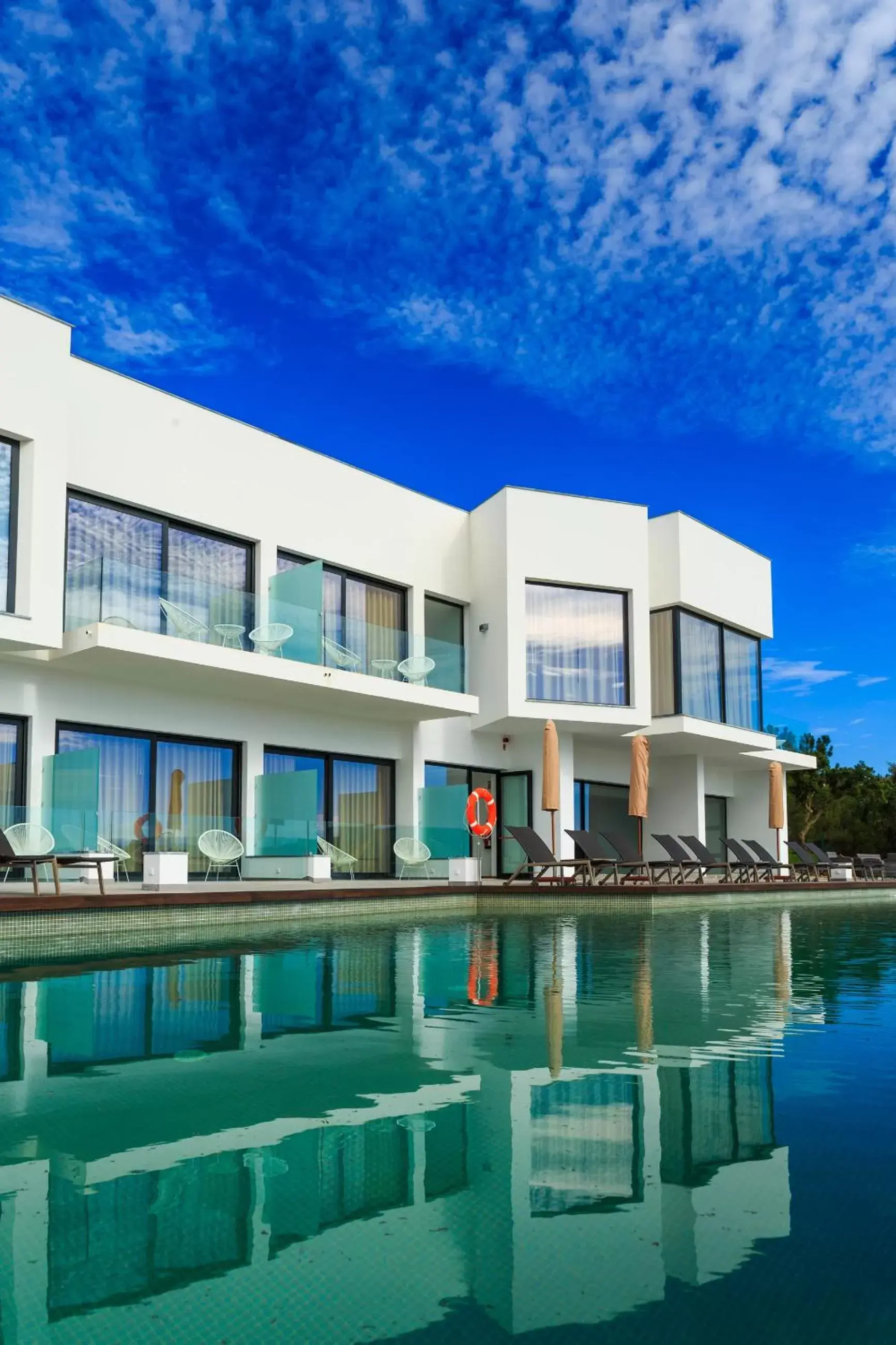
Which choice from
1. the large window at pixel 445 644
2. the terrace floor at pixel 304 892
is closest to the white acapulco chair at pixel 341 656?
the large window at pixel 445 644

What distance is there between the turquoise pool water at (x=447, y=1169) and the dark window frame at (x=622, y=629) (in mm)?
13784

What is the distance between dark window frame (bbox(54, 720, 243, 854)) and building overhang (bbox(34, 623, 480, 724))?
0.65 metres

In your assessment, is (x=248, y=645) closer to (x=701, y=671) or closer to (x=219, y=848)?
(x=219, y=848)

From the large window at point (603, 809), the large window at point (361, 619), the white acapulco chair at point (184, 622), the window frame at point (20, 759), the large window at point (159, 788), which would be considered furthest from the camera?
the large window at point (603, 809)

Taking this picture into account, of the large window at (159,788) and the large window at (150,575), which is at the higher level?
the large window at (150,575)

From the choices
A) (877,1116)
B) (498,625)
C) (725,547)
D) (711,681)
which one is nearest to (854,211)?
(725,547)

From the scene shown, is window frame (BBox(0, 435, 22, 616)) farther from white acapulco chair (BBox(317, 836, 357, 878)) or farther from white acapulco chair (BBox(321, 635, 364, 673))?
white acapulco chair (BBox(317, 836, 357, 878))

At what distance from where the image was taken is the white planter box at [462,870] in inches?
679

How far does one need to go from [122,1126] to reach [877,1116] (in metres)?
2.43

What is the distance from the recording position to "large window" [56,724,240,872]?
14.0 metres

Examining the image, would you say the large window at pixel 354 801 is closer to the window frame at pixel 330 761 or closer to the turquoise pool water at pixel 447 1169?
the window frame at pixel 330 761

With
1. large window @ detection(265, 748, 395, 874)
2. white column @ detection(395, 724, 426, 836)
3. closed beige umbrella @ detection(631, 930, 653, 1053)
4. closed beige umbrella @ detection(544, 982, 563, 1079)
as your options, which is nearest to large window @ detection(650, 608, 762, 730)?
white column @ detection(395, 724, 426, 836)

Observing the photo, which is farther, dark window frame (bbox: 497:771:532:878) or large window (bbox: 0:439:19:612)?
dark window frame (bbox: 497:771:532:878)

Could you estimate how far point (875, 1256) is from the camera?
251 centimetres
